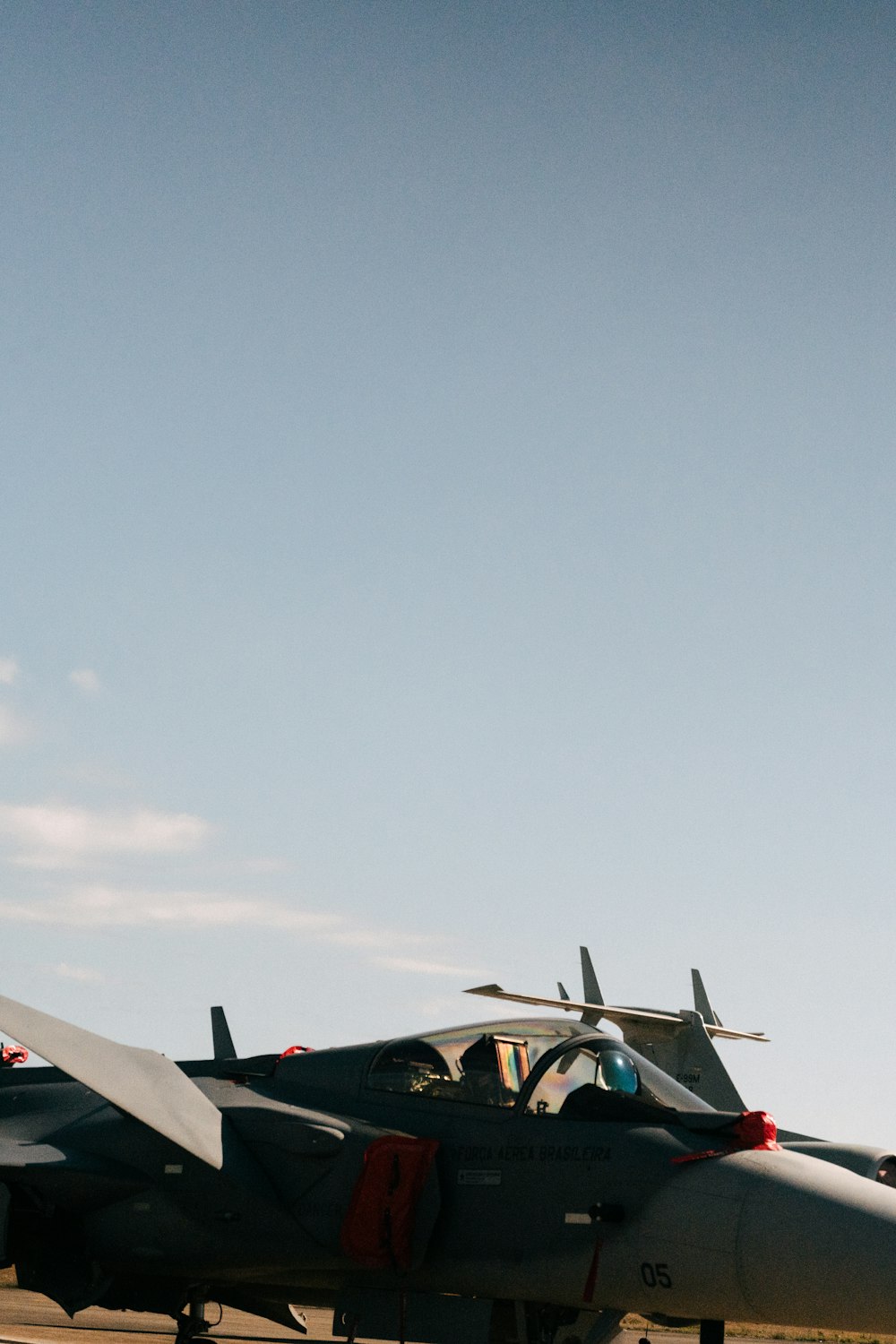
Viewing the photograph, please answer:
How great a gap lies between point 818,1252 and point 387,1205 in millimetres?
2759

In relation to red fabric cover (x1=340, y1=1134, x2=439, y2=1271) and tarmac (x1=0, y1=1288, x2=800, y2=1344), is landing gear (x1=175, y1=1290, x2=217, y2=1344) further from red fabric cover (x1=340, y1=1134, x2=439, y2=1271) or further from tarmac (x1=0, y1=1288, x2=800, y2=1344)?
tarmac (x1=0, y1=1288, x2=800, y2=1344)

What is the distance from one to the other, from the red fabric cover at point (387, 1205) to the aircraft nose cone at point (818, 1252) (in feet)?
7.02

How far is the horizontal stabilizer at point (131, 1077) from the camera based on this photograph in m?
9.03

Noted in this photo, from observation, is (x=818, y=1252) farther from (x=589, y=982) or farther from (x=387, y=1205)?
(x=589, y=982)

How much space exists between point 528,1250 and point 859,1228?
2.08 meters

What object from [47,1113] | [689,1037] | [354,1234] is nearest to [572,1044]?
[354,1234]

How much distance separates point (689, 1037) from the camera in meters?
37.6

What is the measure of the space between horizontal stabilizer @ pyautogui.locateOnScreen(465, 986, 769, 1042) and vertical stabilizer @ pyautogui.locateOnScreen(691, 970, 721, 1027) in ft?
6.61

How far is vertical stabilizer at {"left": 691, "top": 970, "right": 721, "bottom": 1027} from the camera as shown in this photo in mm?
46062

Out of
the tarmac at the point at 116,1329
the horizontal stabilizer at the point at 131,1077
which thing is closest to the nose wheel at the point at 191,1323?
the horizontal stabilizer at the point at 131,1077

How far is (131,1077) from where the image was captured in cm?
946

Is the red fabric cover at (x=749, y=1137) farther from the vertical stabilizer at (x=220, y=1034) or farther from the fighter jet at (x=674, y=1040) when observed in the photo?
the fighter jet at (x=674, y=1040)

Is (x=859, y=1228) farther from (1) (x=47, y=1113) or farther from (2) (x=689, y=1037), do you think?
(2) (x=689, y=1037)

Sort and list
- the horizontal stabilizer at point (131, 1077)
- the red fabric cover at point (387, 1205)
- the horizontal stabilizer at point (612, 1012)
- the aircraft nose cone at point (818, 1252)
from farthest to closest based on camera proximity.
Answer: the horizontal stabilizer at point (612, 1012)
the horizontal stabilizer at point (131, 1077)
the red fabric cover at point (387, 1205)
the aircraft nose cone at point (818, 1252)
